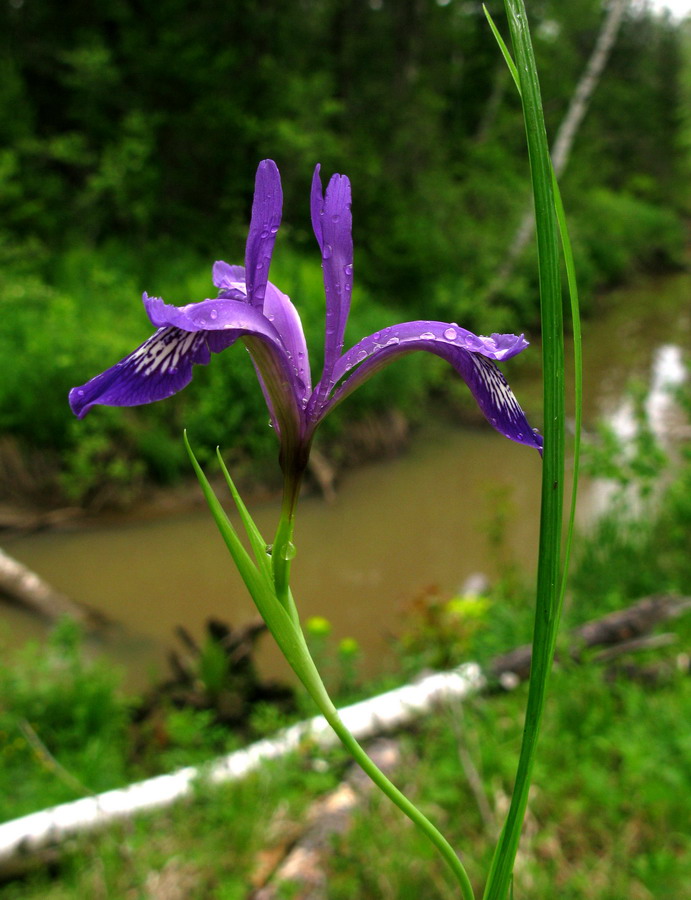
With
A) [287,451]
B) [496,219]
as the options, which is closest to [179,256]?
[496,219]

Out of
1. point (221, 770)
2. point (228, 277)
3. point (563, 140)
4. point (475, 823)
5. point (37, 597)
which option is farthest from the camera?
point (563, 140)

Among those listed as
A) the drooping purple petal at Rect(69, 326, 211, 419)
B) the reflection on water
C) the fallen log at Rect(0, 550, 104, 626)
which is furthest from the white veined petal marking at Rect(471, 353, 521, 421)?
the fallen log at Rect(0, 550, 104, 626)

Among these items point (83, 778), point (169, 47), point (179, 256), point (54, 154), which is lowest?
point (83, 778)

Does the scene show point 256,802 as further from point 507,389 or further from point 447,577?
point 447,577

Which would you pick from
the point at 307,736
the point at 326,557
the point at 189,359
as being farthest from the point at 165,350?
the point at 326,557

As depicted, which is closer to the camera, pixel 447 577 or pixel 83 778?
pixel 83 778

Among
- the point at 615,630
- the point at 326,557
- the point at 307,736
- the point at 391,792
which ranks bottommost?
the point at 326,557

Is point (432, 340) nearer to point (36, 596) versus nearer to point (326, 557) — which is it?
point (36, 596)
